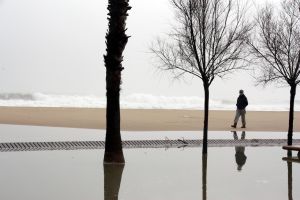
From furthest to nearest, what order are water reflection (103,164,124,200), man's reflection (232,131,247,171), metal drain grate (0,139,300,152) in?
1. metal drain grate (0,139,300,152)
2. man's reflection (232,131,247,171)
3. water reflection (103,164,124,200)

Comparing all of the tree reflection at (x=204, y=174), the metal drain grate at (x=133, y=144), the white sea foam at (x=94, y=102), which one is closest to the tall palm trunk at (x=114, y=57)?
the tree reflection at (x=204, y=174)

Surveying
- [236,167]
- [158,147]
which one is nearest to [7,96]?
[158,147]

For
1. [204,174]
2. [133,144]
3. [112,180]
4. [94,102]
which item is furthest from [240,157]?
[94,102]

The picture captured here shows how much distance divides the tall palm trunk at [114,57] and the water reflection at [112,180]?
1.76ft

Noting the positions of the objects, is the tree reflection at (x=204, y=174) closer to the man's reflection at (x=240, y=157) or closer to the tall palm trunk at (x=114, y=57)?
the man's reflection at (x=240, y=157)

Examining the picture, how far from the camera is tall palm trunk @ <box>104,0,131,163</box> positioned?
41.2 feet

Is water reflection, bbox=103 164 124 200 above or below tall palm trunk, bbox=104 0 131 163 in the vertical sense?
below

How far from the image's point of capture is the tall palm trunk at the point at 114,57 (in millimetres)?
12562

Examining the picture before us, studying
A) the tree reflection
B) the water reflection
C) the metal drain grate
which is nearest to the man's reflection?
the tree reflection

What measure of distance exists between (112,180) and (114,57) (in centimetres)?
346

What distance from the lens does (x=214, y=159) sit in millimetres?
13875

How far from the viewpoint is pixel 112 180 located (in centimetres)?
1038

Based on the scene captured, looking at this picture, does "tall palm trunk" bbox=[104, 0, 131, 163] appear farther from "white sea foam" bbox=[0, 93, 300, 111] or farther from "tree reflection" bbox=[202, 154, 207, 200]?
"white sea foam" bbox=[0, 93, 300, 111]

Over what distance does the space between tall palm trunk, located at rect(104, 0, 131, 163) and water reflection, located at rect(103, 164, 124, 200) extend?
0.54m
